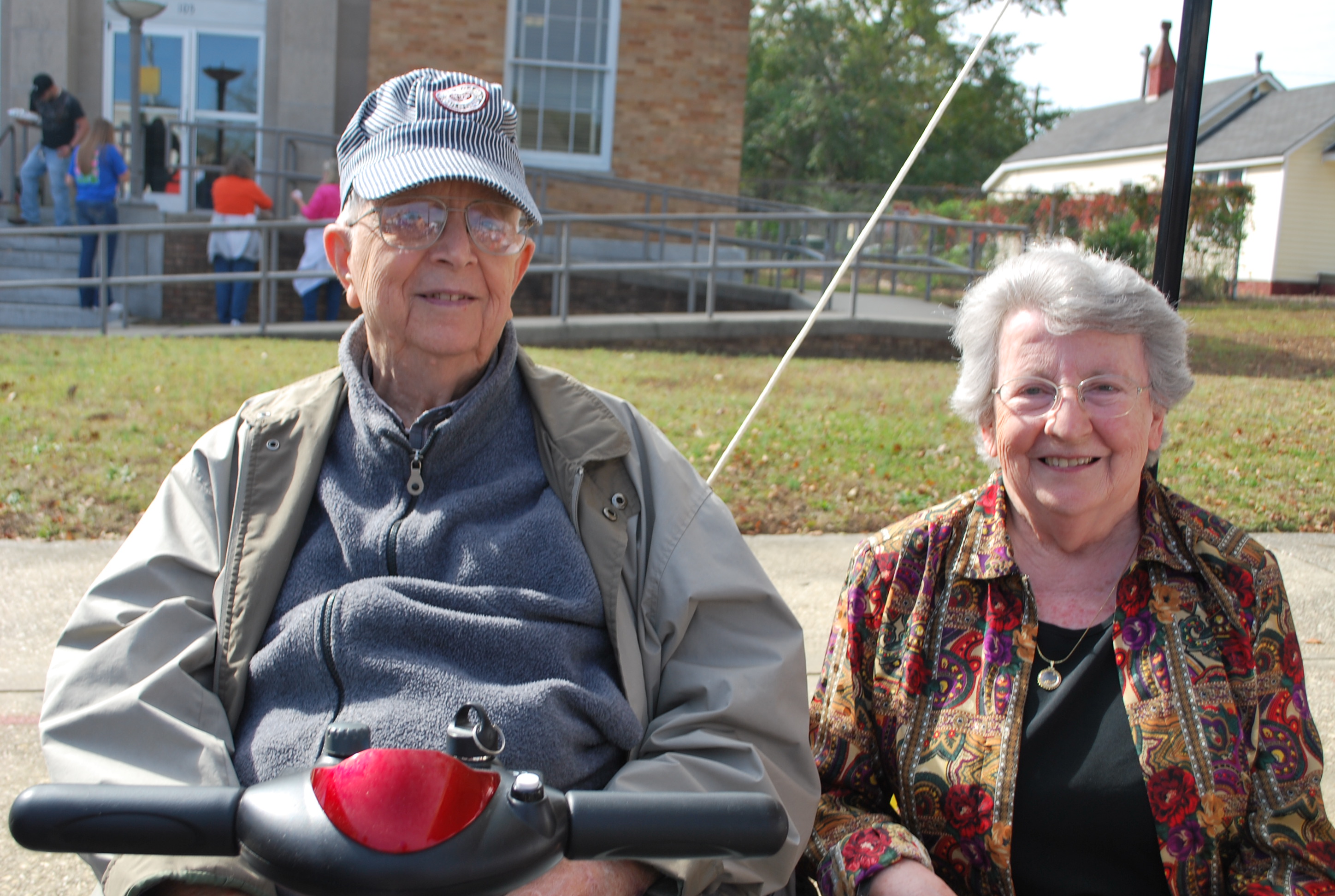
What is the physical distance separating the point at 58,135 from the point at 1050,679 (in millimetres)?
14150

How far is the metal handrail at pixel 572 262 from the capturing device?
10570 millimetres

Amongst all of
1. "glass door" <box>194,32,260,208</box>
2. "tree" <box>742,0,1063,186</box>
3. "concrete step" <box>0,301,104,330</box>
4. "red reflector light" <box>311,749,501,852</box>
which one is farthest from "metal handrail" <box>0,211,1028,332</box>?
"tree" <box>742,0,1063,186</box>

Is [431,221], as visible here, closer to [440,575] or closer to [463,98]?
[463,98]

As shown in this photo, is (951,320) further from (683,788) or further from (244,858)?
(244,858)

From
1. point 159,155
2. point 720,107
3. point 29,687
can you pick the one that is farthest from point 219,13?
point 29,687

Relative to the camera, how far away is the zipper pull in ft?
7.16

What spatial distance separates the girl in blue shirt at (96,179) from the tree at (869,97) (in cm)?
3331

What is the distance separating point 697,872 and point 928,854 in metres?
0.54

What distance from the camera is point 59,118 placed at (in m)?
13.2

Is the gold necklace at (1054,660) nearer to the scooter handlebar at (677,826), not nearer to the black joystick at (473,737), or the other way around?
the scooter handlebar at (677,826)

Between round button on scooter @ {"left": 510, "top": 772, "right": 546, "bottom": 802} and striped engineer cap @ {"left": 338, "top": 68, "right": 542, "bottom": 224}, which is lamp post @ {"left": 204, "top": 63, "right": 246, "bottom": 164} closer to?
striped engineer cap @ {"left": 338, "top": 68, "right": 542, "bottom": 224}

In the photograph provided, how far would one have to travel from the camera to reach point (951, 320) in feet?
8.57

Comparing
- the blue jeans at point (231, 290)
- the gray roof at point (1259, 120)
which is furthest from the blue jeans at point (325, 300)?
the gray roof at point (1259, 120)

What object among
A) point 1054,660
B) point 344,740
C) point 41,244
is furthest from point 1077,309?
point 41,244
